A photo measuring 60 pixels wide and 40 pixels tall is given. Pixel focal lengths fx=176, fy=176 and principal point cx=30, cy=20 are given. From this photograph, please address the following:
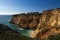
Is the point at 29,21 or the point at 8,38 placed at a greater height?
the point at 8,38

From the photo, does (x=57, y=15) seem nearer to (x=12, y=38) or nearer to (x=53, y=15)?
(x=53, y=15)

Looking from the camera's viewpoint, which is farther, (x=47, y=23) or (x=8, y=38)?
(x=47, y=23)

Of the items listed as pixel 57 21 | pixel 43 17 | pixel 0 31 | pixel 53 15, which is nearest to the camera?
pixel 0 31

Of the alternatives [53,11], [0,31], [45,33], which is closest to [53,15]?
[53,11]

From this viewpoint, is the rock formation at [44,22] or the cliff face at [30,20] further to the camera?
the cliff face at [30,20]

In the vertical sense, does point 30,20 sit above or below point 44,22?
below

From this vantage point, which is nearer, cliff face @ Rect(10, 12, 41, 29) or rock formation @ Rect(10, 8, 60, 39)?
rock formation @ Rect(10, 8, 60, 39)

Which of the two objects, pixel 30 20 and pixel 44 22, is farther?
pixel 30 20

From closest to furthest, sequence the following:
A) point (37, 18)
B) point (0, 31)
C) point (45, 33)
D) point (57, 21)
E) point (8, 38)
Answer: point (8, 38)
point (0, 31)
point (45, 33)
point (57, 21)
point (37, 18)
